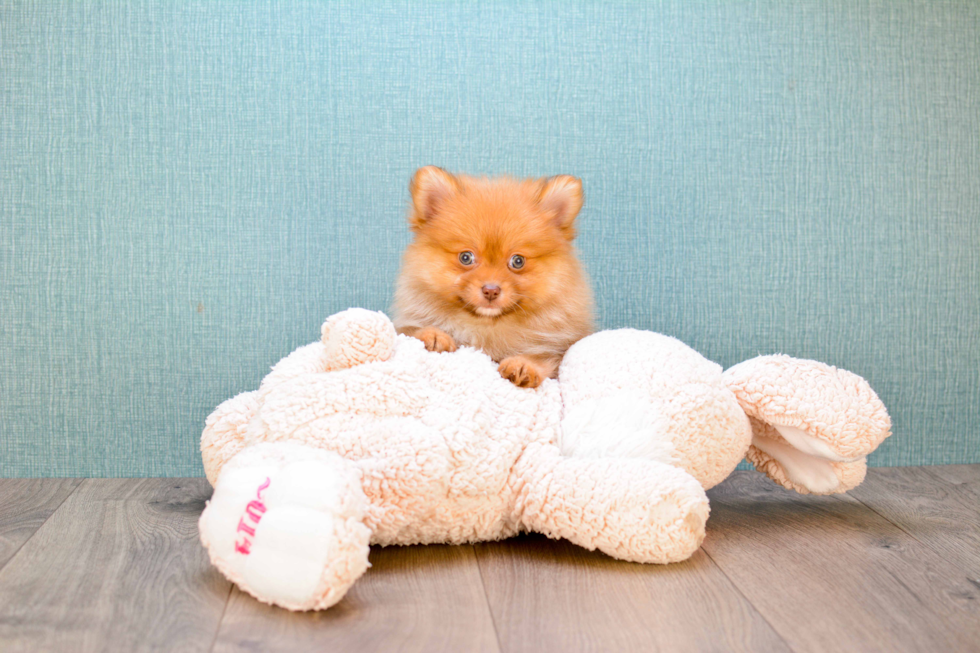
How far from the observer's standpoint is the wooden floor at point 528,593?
3.75 feet

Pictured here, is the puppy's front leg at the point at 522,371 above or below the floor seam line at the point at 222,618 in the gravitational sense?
above

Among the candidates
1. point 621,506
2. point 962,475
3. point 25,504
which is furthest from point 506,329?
point 962,475

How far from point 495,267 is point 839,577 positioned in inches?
35.0

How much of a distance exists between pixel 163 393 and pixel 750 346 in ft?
5.32

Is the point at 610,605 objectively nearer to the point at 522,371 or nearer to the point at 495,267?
the point at 522,371

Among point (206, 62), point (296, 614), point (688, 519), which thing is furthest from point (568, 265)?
point (206, 62)

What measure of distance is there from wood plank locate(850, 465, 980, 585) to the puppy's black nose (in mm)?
1019

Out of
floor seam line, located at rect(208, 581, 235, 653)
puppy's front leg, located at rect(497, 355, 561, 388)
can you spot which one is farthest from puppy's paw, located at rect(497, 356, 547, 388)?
floor seam line, located at rect(208, 581, 235, 653)

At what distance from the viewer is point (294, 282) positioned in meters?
2.12

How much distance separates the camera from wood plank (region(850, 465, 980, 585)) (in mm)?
1591

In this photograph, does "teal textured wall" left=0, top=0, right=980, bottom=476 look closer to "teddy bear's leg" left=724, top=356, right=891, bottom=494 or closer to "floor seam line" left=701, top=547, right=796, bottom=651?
"teddy bear's leg" left=724, top=356, right=891, bottom=494

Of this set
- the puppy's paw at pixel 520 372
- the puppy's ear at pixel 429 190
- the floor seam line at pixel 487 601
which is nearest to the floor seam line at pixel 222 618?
the floor seam line at pixel 487 601

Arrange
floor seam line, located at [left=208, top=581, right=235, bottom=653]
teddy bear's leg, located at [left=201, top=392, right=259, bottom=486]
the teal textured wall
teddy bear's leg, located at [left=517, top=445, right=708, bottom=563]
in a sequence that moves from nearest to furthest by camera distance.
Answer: floor seam line, located at [left=208, top=581, right=235, bottom=653], teddy bear's leg, located at [left=517, top=445, right=708, bottom=563], teddy bear's leg, located at [left=201, top=392, right=259, bottom=486], the teal textured wall

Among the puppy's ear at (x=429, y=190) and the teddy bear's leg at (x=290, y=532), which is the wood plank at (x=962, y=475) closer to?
the puppy's ear at (x=429, y=190)
